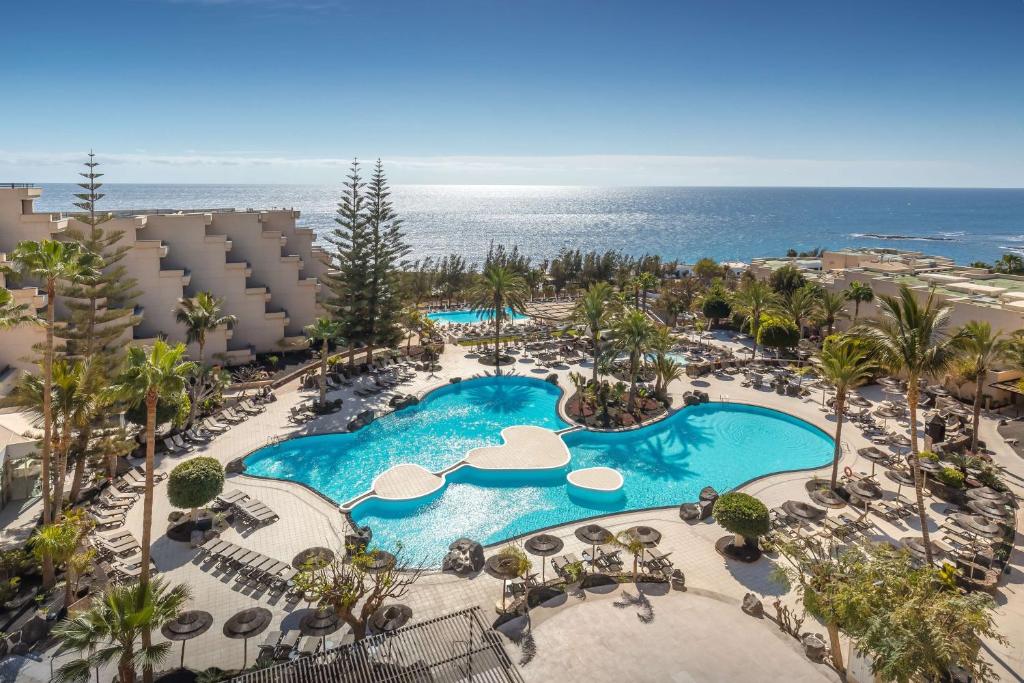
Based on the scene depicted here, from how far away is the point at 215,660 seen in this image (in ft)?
35.7

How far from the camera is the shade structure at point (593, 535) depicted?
14.1m

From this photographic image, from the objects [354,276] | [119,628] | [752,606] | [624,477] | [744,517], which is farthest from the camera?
[354,276]

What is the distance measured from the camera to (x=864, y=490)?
56.4 ft

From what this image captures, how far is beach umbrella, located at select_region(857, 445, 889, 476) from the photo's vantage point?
64.0ft

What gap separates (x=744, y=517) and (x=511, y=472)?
8.06 m

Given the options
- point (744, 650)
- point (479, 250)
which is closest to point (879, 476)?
point (744, 650)

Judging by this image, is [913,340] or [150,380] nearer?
[150,380]

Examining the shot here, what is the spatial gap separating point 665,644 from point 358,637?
6.00m

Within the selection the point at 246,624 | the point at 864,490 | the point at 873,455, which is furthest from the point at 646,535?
the point at 873,455

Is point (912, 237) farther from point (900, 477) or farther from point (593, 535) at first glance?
point (593, 535)

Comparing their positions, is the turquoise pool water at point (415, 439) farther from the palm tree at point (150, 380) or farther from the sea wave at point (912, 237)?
the sea wave at point (912, 237)

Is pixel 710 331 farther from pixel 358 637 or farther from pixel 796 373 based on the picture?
pixel 358 637

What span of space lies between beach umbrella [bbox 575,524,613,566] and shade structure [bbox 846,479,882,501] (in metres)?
8.19

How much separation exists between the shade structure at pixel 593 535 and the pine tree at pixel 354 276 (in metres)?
18.7
